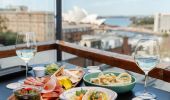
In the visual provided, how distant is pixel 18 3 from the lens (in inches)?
113

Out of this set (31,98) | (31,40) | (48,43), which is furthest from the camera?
(48,43)

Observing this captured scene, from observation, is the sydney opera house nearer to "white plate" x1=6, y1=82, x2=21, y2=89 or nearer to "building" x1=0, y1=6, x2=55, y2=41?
"building" x1=0, y1=6, x2=55, y2=41

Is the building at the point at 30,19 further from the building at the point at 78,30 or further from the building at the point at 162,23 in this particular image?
the building at the point at 162,23

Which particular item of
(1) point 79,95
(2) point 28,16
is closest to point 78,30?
(2) point 28,16

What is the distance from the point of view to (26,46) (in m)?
1.39

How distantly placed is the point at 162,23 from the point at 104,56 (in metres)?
0.79

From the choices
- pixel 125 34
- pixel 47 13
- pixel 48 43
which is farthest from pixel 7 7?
pixel 125 34

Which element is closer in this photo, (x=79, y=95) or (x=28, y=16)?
(x=79, y=95)

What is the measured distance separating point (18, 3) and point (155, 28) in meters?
1.56

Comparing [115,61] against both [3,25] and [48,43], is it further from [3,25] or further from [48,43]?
[3,25]

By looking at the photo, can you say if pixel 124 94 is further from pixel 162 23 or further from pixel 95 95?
pixel 162 23

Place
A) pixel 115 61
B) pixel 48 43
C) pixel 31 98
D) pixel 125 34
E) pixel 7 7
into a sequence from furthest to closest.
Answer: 1. pixel 125 34
2. pixel 7 7
3. pixel 48 43
4. pixel 115 61
5. pixel 31 98

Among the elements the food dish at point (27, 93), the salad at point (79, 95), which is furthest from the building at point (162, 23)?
the food dish at point (27, 93)

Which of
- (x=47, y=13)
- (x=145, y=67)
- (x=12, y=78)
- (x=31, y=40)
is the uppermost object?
(x=47, y=13)
